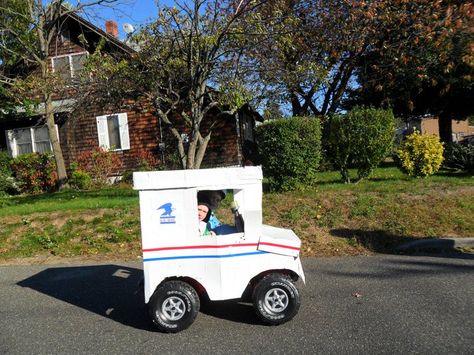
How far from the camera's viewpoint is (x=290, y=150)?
1022 centimetres

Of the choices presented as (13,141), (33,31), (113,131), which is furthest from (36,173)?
(33,31)

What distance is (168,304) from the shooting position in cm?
457

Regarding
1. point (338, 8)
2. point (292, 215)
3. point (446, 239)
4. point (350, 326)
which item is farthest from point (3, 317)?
point (338, 8)

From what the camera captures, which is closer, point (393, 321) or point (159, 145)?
point (393, 321)

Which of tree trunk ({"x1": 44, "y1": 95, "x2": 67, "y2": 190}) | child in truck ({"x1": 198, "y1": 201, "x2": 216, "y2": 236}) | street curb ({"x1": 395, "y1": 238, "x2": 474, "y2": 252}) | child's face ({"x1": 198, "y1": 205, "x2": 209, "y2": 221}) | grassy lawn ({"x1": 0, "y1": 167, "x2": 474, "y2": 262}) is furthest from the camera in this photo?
tree trunk ({"x1": 44, "y1": 95, "x2": 67, "y2": 190})

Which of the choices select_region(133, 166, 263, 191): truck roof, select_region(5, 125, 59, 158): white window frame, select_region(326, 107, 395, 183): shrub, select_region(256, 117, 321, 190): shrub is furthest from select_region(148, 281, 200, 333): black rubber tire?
select_region(5, 125, 59, 158): white window frame

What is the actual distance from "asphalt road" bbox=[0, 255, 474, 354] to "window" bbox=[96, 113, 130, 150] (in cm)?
1205

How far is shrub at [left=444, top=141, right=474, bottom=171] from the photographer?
505 inches

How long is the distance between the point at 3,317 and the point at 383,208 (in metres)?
6.58

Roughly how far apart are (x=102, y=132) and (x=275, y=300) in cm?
1547

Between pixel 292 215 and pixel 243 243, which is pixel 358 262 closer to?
pixel 292 215

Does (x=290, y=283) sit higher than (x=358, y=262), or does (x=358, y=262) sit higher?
(x=290, y=283)

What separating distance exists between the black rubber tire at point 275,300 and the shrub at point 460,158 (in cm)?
1002

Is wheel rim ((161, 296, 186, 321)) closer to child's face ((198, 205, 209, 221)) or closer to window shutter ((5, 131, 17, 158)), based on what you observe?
child's face ((198, 205, 209, 221))
